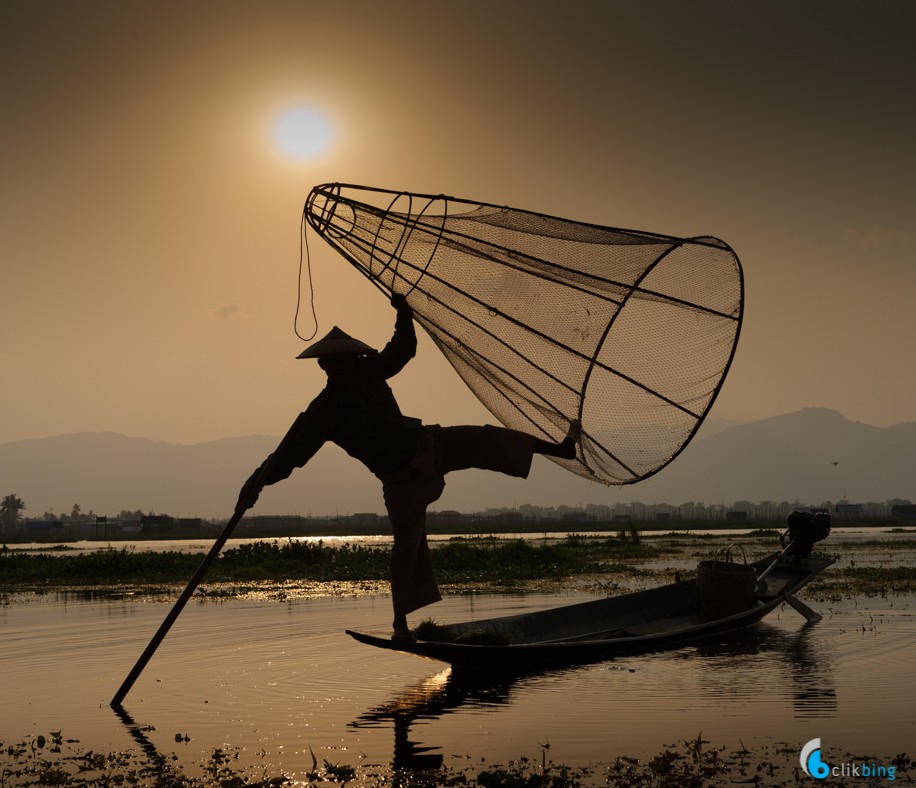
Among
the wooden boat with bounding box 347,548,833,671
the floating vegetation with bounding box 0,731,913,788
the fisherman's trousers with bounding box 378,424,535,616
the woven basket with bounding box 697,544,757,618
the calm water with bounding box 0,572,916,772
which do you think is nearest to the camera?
the floating vegetation with bounding box 0,731,913,788

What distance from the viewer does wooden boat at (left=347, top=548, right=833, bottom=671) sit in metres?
8.98

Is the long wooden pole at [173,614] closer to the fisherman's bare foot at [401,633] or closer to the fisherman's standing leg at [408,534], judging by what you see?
the fisherman's standing leg at [408,534]

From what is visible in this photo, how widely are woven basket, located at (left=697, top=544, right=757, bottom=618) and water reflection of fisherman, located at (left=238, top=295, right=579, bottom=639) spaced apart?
176 inches

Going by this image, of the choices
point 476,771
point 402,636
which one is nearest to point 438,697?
point 402,636

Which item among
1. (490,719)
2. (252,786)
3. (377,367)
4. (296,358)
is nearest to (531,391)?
(377,367)

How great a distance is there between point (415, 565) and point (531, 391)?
1.90 metres

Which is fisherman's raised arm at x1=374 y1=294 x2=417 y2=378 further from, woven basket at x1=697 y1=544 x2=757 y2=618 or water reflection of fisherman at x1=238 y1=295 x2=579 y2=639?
woven basket at x1=697 y1=544 x2=757 y2=618

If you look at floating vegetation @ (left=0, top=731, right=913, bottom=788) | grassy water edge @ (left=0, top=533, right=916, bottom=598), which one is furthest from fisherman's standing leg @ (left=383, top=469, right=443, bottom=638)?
grassy water edge @ (left=0, top=533, right=916, bottom=598)

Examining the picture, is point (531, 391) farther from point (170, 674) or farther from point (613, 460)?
point (170, 674)

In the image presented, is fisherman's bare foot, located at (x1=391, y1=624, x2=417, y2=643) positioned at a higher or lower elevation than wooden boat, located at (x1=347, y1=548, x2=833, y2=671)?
higher

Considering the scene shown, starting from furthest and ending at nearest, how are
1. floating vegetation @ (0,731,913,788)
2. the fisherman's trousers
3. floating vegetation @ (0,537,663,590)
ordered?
floating vegetation @ (0,537,663,590) < the fisherman's trousers < floating vegetation @ (0,731,913,788)

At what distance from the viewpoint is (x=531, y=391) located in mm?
9195

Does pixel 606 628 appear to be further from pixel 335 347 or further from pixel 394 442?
pixel 335 347

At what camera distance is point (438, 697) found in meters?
8.84
